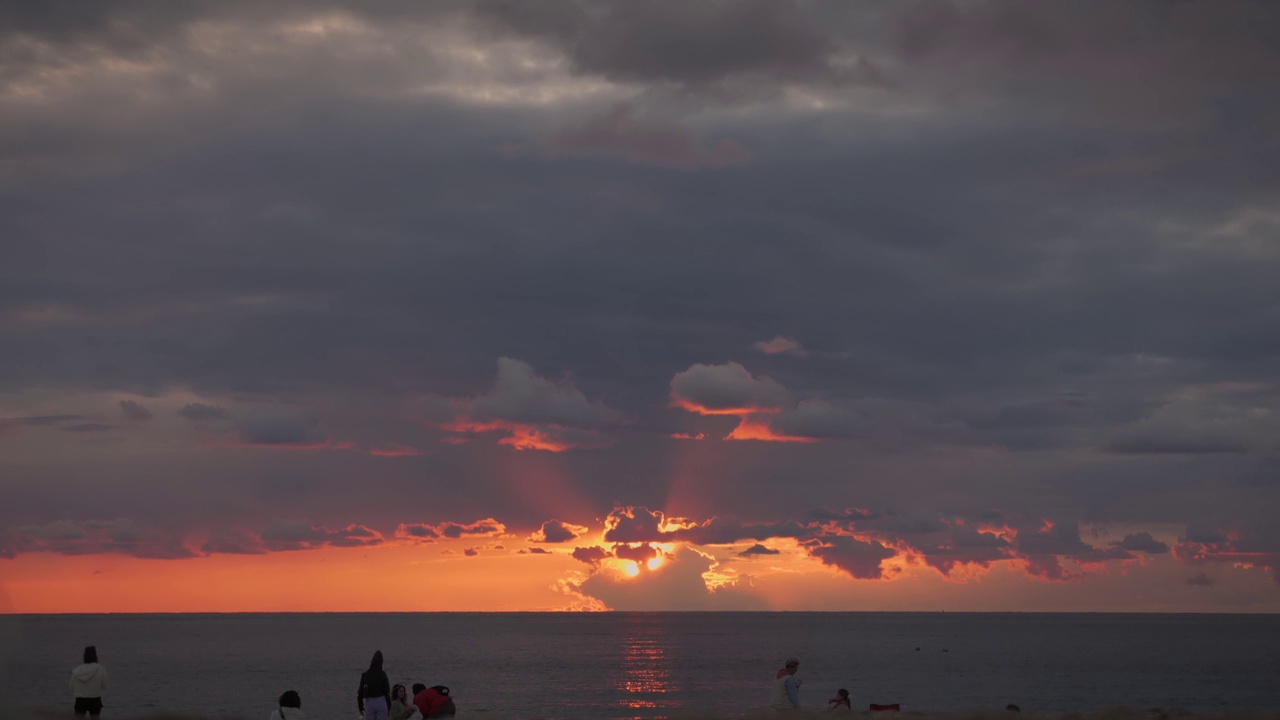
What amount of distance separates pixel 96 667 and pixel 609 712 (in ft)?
124

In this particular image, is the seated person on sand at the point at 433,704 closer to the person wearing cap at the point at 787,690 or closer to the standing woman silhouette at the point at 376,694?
the standing woman silhouette at the point at 376,694

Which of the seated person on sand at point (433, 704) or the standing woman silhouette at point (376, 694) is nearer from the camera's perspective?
the standing woman silhouette at point (376, 694)

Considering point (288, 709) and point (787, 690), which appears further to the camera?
point (787, 690)

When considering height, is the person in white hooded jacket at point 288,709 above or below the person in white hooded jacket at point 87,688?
below

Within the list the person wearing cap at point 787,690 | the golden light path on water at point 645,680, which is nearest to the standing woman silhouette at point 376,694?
the person wearing cap at point 787,690

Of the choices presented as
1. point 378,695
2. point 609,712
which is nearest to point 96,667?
point 378,695

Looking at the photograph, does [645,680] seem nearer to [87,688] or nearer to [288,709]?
[288,709]

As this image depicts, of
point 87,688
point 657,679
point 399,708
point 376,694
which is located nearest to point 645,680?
point 657,679

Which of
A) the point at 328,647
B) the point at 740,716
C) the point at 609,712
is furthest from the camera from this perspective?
the point at 328,647

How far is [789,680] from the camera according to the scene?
23.4 metres

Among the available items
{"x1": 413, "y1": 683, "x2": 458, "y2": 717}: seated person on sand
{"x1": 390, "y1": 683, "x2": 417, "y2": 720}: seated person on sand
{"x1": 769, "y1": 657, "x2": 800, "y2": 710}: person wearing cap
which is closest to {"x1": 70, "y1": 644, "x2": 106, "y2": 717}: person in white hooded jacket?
{"x1": 390, "y1": 683, "x2": 417, "y2": 720}: seated person on sand

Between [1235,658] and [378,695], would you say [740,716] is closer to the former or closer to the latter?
[378,695]

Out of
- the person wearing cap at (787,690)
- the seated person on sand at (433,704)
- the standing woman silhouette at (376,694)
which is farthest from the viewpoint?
the seated person on sand at (433,704)

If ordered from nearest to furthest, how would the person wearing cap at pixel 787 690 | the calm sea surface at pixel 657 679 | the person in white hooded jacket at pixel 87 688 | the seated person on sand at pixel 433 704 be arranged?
the person in white hooded jacket at pixel 87 688
the person wearing cap at pixel 787 690
the seated person on sand at pixel 433 704
the calm sea surface at pixel 657 679
